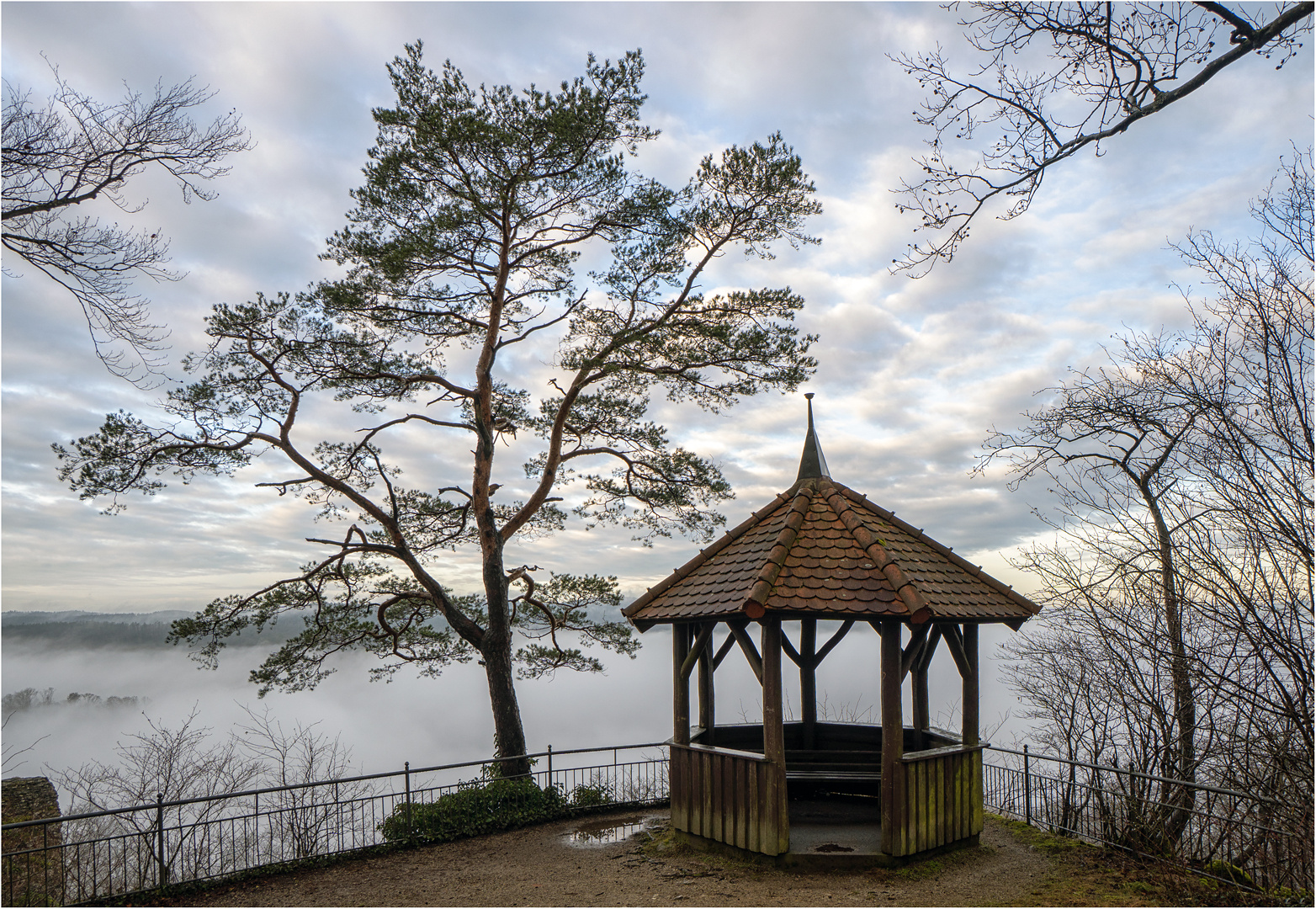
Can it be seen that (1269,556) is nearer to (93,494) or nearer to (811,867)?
(811,867)

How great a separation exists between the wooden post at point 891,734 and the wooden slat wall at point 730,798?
103 cm

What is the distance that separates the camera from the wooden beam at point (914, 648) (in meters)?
7.92

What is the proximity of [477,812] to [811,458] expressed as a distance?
6637mm

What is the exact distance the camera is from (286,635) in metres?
12.8

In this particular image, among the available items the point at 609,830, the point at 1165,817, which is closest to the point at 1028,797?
the point at 1165,817

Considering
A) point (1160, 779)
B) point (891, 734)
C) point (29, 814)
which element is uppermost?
point (891, 734)

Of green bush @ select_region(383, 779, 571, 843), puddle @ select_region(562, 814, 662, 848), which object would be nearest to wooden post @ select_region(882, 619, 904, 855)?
puddle @ select_region(562, 814, 662, 848)

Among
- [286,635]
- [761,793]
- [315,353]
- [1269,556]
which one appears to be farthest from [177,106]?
[1269,556]

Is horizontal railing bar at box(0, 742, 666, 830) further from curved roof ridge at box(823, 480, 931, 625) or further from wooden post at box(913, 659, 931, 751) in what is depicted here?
curved roof ridge at box(823, 480, 931, 625)

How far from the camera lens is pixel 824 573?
27.2ft

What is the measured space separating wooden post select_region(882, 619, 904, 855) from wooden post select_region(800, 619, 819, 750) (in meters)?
2.74

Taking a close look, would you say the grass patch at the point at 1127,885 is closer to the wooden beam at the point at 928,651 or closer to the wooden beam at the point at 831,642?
the wooden beam at the point at 928,651

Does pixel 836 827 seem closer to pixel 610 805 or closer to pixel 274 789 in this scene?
pixel 610 805

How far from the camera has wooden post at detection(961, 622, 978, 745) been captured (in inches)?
350
